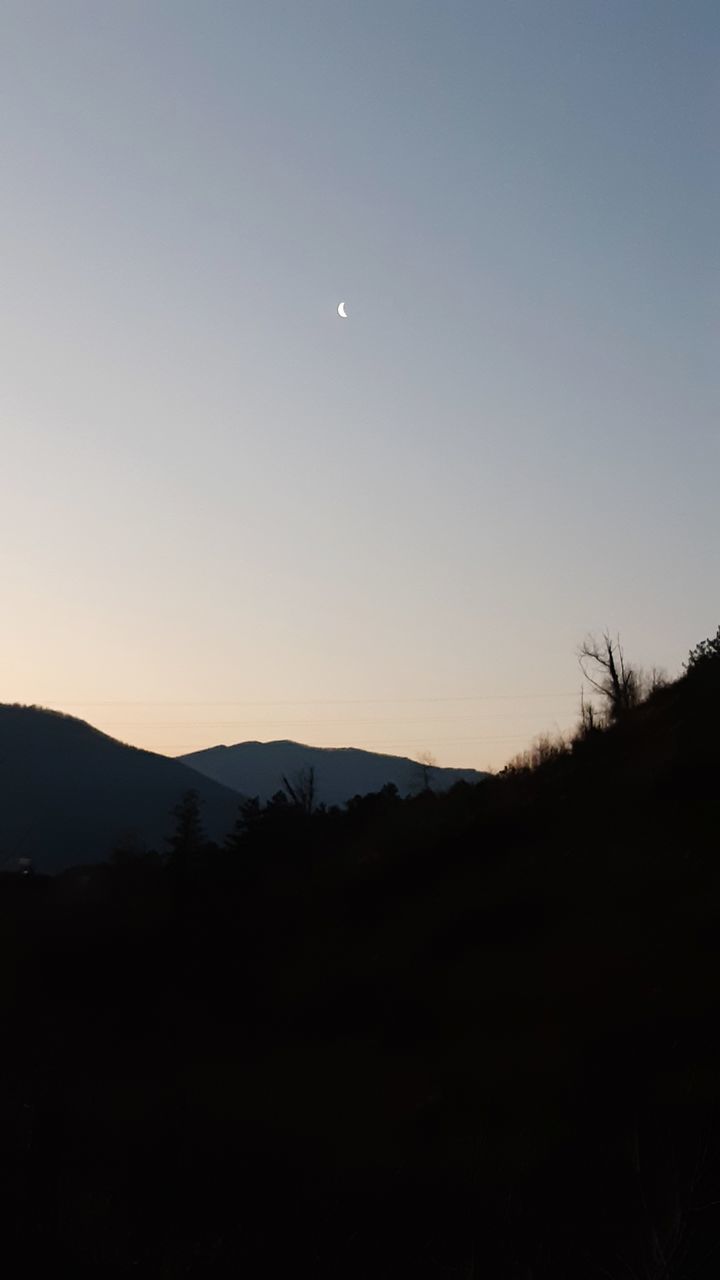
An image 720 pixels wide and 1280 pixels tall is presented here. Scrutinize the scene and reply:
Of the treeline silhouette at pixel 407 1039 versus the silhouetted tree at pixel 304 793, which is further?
the silhouetted tree at pixel 304 793

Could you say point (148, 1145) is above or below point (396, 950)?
below

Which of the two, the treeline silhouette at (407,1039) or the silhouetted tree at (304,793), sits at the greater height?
the silhouetted tree at (304,793)

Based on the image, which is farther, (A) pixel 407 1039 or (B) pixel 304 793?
(B) pixel 304 793

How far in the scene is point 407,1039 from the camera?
71.4 ft

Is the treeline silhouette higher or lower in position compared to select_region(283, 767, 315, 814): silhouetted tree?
lower

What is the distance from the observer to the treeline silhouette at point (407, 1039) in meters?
10.7

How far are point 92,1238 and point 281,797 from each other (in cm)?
6051

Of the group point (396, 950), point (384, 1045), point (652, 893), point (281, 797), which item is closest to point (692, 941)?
point (652, 893)

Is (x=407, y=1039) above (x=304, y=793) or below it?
below

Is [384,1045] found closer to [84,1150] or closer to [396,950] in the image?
[396,950]

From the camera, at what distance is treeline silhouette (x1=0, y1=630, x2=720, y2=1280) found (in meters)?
10.7

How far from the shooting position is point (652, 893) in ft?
81.1

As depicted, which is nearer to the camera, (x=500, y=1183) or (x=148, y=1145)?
(x=500, y=1183)

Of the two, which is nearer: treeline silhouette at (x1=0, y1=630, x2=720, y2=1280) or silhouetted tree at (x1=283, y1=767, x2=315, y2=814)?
treeline silhouette at (x1=0, y1=630, x2=720, y2=1280)
